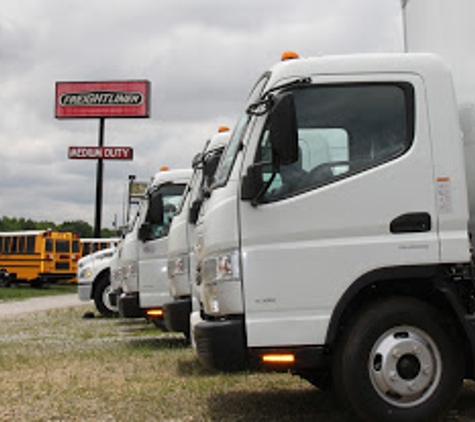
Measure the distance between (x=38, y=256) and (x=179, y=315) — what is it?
26.9 m

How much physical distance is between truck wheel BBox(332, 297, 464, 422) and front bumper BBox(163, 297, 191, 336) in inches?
129

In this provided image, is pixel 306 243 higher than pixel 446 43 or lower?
lower

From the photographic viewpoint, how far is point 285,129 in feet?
16.3

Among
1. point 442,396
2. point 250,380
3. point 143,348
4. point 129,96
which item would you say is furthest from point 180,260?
point 129,96

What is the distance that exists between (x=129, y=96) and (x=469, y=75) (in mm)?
38168

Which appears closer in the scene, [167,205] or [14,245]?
[167,205]

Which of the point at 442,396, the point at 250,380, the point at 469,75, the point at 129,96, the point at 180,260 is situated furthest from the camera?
the point at 129,96

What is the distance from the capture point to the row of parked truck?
5121 millimetres

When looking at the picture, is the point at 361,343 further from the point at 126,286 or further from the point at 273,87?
the point at 126,286

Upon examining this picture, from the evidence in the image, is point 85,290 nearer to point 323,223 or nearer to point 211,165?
point 211,165

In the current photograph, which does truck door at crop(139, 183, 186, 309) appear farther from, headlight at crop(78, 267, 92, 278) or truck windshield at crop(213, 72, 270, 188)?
A: headlight at crop(78, 267, 92, 278)

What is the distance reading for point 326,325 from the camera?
5.18 meters

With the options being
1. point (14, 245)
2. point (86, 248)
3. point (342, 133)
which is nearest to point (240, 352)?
point (342, 133)

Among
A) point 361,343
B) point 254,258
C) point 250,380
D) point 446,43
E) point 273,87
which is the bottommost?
point 250,380
